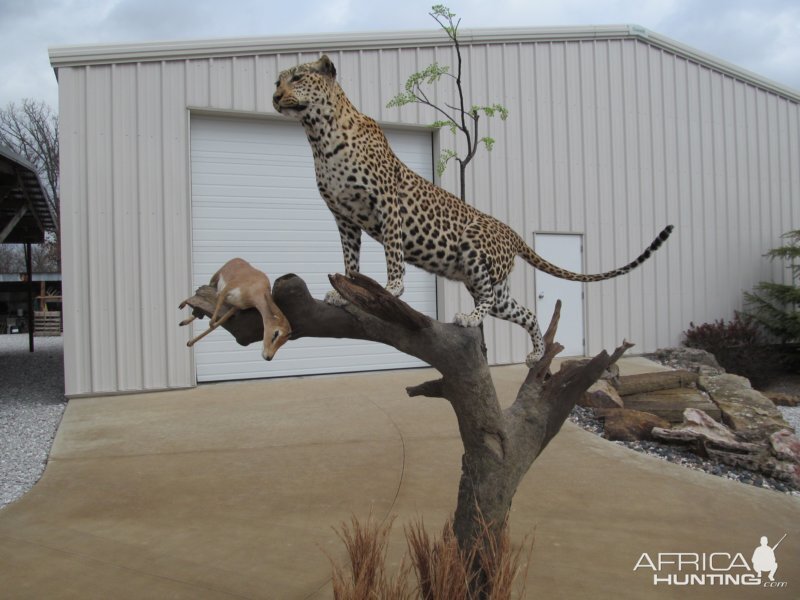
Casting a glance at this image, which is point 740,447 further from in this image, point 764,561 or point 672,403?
point 764,561

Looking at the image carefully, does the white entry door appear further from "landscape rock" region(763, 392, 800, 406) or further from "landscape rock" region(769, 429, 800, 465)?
"landscape rock" region(769, 429, 800, 465)

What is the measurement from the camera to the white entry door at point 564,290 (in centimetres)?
987

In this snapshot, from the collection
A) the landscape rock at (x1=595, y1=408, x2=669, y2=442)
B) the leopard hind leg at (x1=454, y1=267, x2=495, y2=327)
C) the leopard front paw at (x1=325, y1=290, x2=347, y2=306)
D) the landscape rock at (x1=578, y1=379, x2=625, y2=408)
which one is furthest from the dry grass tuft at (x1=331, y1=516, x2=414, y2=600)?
the landscape rock at (x1=578, y1=379, x2=625, y2=408)

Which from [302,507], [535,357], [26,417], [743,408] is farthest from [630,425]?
[26,417]

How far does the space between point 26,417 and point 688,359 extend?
9.85m

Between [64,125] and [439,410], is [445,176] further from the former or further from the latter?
[64,125]

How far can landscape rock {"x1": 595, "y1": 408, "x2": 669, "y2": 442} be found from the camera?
235 inches

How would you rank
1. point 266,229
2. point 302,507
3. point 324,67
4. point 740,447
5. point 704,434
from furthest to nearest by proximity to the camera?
point 266,229 < point 704,434 < point 740,447 < point 302,507 < point 324,67

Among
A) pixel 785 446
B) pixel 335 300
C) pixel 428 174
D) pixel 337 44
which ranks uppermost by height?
pixel 337 44

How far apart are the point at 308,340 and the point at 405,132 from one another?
375cm

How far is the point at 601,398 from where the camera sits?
268 inches

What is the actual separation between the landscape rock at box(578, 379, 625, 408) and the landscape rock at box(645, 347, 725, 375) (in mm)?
2605

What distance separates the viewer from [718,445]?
18.0ft

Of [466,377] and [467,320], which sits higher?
[467,320]
